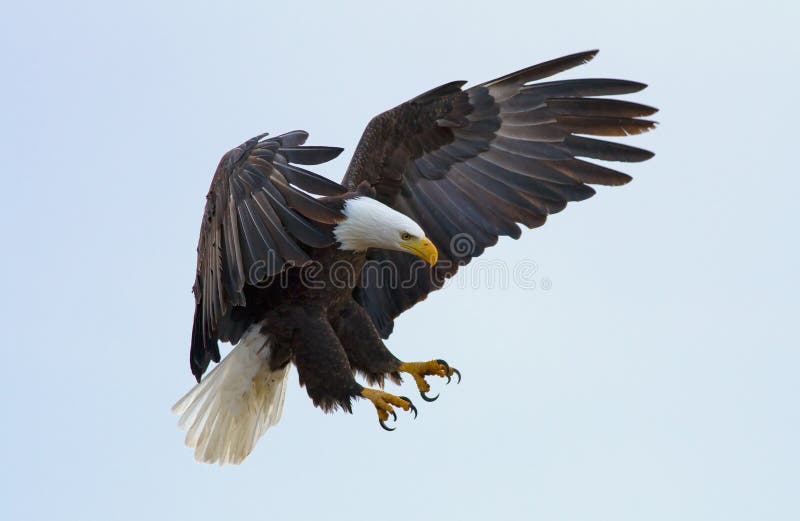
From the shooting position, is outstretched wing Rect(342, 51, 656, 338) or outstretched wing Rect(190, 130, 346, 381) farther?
outstretched wing Rect(342, 51, 656, 338)

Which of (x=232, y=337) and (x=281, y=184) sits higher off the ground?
(x=281, y=184)

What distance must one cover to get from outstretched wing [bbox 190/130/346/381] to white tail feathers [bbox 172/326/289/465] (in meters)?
0.78

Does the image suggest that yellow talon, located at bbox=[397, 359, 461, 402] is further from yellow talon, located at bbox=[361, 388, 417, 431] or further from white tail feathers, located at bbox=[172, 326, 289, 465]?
white tail feathers, located at bbox=[172, 326, 289, 465]

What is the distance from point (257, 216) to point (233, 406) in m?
1.66

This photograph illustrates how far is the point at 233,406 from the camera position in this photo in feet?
Result: 21.5

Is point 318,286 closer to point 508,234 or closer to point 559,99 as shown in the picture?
point 508,234

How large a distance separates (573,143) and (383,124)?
97 cm

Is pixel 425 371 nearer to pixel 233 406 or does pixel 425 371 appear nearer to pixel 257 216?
pixel 233 406

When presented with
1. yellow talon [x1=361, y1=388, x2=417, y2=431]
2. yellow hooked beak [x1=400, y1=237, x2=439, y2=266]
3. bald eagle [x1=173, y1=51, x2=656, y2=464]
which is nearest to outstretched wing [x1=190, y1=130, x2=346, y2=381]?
bald eagle [x1=173, y1=51, x2=656, y2=464]

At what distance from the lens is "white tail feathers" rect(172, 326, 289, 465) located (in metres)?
6.33

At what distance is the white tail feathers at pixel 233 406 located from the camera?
6332mm

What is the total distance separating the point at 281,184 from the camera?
524 cm

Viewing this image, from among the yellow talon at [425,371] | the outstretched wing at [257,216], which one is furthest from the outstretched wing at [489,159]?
the outstretched wing at [257,216]

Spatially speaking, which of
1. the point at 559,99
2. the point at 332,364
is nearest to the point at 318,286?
the point at 332,364
